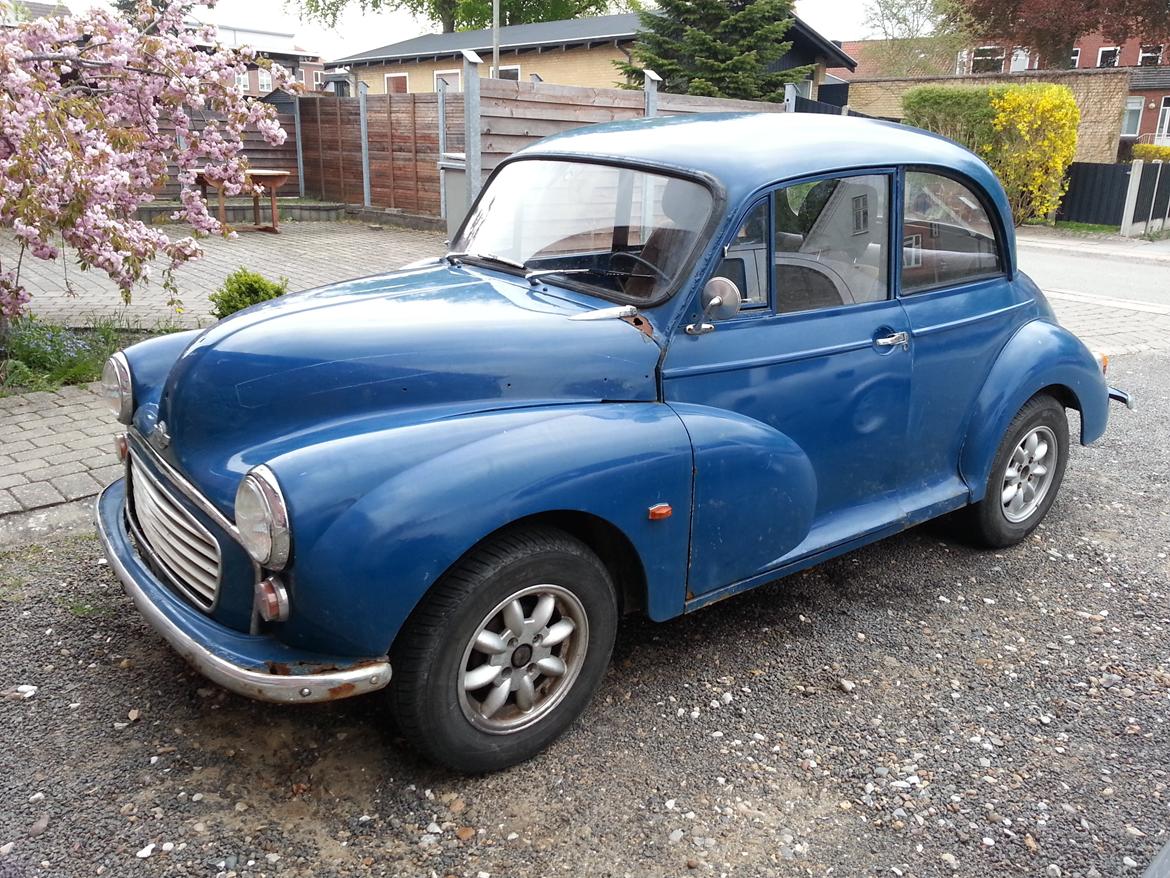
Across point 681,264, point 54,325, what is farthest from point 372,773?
point 54,325

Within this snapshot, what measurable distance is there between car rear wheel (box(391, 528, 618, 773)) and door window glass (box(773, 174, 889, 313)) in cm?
127

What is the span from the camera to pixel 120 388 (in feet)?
10.9

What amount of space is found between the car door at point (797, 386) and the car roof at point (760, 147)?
0.28 feet

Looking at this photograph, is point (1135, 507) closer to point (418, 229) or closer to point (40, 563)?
point (40, 563)

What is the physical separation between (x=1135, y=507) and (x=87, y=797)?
16.2 feet

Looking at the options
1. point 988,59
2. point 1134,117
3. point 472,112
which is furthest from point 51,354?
point 1134,117

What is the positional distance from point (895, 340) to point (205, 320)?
6145 millimetres

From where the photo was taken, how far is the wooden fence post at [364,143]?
53.7ft

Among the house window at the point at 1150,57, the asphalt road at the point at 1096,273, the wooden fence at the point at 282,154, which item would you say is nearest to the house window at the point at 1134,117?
the house window at the point at 1150,57

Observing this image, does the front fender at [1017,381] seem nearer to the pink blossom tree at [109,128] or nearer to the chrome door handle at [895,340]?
the chrome door handle at [895,340]

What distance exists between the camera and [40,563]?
12.8 ft

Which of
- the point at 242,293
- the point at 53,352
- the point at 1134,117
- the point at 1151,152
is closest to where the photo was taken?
the point at 242,293

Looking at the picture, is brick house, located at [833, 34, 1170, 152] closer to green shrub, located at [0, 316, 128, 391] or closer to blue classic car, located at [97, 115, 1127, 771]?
green shrub, located at [0, 316, 128, 391]

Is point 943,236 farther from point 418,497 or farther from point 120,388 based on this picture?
point 120,388
